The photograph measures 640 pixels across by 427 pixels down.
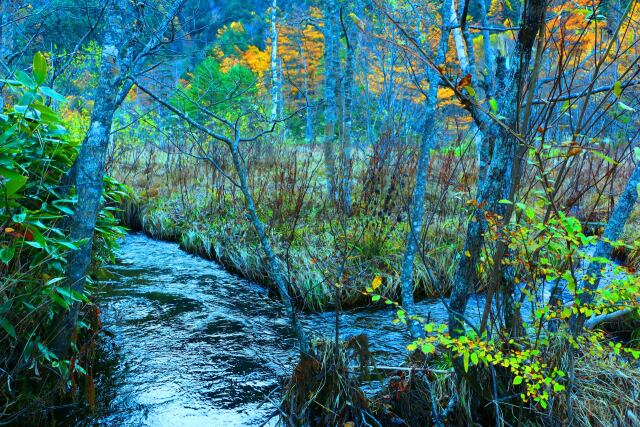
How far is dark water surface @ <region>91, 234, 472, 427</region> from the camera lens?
2805mm

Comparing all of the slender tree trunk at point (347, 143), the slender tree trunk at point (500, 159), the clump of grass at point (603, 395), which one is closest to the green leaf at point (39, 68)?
the slender tree trunk at point (500, 159)

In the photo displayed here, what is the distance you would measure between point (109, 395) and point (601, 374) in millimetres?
3025

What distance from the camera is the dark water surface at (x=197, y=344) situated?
2805 millimetres

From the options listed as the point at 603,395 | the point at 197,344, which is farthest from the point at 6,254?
the point at 603,395

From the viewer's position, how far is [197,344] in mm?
3635

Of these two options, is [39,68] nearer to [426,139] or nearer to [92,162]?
[92,162]

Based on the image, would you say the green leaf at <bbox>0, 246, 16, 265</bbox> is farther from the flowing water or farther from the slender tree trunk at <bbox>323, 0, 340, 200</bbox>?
the slender tree trunk at <bbox>323, 0, 340, 200</bbox>

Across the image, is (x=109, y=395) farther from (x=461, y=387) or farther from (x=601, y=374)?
(x=601, y=374)

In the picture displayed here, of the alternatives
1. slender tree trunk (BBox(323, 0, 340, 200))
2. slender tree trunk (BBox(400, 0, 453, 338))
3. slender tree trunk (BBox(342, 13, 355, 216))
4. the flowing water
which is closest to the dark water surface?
the flowing water

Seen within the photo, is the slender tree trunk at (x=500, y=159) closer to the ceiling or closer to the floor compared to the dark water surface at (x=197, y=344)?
closer to the ceiling

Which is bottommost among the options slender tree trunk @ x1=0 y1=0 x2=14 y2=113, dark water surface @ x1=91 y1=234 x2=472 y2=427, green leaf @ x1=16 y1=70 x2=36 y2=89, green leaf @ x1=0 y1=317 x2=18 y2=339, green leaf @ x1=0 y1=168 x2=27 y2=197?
dark water surface @ x1=91 y1=234 x2=472 y2=427

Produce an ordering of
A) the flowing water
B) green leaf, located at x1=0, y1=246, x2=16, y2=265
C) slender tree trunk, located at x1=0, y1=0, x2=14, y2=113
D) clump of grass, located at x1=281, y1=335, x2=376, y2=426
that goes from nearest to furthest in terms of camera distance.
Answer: green leaf, located at x1=0, y1=246, x2=16, y2=265 → clump of grass, located at x1=281, y1=335, x2=376, y2=426 → the flowing water → slender tree trunk, located at x1=0, y1=0, x2=14, y2=113

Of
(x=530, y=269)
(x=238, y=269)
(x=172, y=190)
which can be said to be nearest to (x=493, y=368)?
(x=530, y=269)

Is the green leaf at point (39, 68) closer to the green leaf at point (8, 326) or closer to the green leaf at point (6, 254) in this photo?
the green leaf at point (6, 254)
